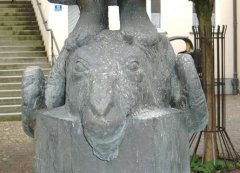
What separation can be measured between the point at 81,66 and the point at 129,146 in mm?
466

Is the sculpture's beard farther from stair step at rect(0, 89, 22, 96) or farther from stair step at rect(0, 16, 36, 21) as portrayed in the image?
stair step at rect(0, 16, 36, 21)

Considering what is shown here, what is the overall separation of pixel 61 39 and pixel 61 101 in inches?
569

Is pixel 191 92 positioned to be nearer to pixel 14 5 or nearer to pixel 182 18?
pixel 182 18

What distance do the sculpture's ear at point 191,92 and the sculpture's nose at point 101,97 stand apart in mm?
485

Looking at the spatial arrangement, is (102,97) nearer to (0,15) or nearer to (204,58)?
(204,58)

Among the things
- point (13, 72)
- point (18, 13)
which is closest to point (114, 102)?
point (13, 72)

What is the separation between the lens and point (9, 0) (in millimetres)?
19562

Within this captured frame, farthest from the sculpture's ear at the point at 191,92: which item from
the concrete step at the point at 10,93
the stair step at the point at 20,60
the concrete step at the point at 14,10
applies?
the concrete step at the point at 14,10

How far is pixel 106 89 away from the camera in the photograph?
8.07 ft

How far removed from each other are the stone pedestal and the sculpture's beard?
0.05 m

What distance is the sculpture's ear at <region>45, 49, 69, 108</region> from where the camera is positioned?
2.97 meters

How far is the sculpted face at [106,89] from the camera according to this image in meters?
2.38

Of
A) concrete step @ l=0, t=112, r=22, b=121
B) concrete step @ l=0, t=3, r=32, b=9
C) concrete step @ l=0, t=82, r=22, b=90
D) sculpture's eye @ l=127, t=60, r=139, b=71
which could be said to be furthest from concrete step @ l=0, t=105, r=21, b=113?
sculpture's eye @ l=127, t=60, r=139, b=71

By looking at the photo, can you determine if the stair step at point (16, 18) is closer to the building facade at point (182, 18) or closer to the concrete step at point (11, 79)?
the building facade at point (182, 18)
